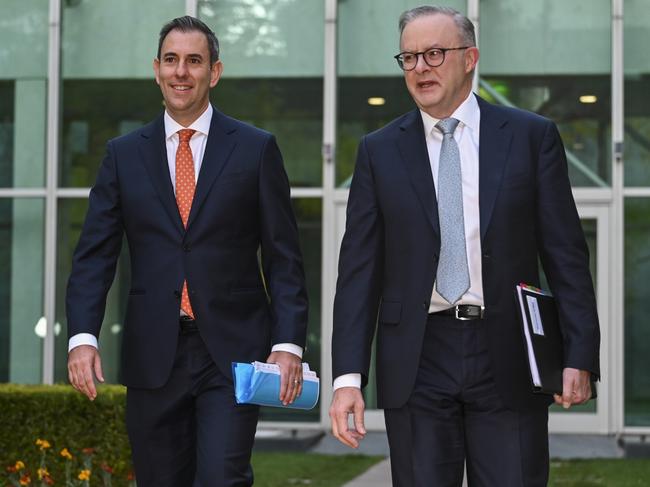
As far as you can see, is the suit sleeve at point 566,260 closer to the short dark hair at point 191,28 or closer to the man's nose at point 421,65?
the man's nose at point 421,65

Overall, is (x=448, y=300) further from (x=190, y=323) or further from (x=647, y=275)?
(x=647, y=275)

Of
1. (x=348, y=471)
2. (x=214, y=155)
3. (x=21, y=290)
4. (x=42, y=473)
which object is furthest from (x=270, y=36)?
(x=214, y=155)

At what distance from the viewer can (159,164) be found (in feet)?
16.5

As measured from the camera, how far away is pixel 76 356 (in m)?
4.79

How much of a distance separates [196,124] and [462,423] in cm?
150

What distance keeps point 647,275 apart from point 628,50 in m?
2.21

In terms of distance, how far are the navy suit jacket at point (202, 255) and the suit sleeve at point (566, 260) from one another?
3.24ft

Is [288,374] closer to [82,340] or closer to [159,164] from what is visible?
[82,340]

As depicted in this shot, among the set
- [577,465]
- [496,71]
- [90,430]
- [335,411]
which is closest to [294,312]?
[335,411]

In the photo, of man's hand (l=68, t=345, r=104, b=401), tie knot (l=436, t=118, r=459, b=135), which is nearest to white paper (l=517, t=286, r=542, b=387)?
tie knot (l=436, t=118, r=459, b=135)

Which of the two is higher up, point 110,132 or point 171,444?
point 110,132

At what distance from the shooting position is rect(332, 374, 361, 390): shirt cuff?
4375 mm

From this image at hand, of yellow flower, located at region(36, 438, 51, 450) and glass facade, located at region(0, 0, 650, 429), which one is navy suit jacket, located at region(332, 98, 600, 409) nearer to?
yellow flower, located at region(36, 438, 51, 450)

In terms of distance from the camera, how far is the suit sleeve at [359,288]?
4.43 m
